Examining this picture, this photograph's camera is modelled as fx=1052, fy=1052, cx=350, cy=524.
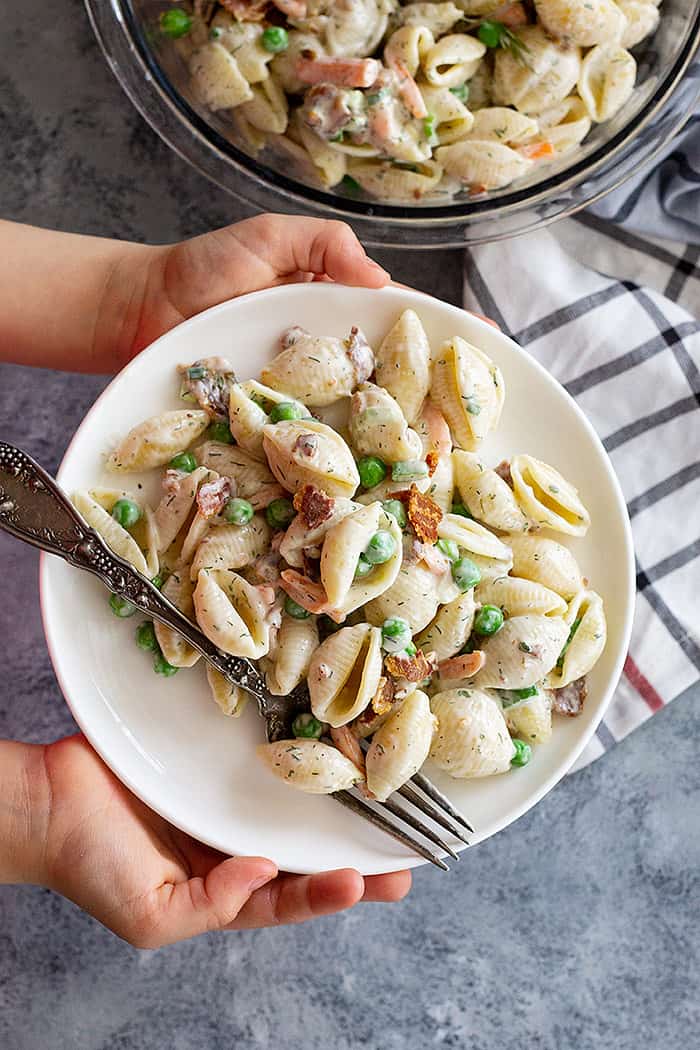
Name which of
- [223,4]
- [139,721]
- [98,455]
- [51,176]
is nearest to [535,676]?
[139,721]

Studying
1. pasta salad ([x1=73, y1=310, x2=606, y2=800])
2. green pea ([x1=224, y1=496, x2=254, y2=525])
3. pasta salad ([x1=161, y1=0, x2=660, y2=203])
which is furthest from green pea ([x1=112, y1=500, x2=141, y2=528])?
pasta salad ([x1=161, y1=0, x2=660, y2=203])

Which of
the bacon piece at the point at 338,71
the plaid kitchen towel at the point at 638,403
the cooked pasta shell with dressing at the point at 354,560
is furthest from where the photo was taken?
the plaid kitchen towel at the point at 638,403

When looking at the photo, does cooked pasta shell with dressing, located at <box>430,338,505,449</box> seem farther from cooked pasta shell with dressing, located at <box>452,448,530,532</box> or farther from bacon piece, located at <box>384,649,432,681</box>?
bacon piece, located at <box>384,649,432,681</box>

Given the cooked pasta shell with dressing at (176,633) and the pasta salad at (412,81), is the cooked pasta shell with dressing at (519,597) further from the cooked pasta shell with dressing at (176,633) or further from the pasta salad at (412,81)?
the pasta salad at (412,81)

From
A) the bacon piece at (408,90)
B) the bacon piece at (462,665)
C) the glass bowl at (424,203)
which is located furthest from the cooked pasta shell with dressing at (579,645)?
the bacon piece at (408,90)

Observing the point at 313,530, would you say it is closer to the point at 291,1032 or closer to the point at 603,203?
the point at 603,203

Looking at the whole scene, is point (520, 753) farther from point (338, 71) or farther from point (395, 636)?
point (338, 71)
